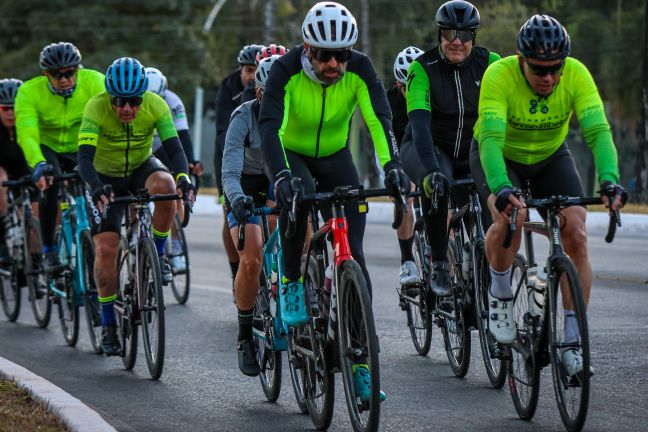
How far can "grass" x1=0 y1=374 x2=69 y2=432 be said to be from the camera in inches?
271

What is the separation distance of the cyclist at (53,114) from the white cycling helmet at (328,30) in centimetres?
451

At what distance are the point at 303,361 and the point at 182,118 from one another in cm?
618

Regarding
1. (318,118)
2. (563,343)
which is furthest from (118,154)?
(563,343)

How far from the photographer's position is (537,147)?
756cm

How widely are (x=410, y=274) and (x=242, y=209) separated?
8.29ft

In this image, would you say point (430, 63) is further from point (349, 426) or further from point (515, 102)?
point (349, 426)

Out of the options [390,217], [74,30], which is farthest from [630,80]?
[74,30]

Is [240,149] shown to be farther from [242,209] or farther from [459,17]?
[459,17]

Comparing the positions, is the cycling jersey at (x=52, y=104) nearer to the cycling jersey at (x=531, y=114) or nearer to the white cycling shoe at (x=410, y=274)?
the white cycling shoe at (x=410, y=274)

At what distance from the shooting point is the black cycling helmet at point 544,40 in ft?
22.8

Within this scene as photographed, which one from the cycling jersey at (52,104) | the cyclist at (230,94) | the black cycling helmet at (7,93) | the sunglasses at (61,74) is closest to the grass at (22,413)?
the sunglasses at (61,74)

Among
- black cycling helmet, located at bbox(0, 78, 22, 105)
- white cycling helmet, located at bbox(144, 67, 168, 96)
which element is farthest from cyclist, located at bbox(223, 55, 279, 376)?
black cycling helmet, located at bbox(0, 78, 22, 105)

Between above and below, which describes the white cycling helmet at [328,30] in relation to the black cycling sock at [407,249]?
above

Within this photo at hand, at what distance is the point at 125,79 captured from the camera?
9.58 meters
